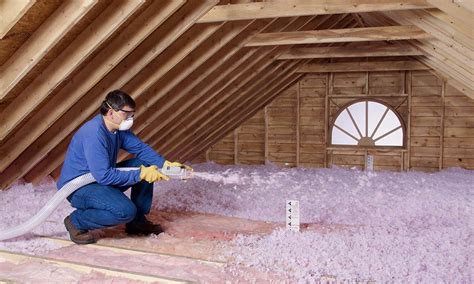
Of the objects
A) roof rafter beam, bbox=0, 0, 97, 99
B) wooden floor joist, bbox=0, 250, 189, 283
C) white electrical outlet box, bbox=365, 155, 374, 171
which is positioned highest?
roof rafter beam, bbox=0, 0, 97, 99

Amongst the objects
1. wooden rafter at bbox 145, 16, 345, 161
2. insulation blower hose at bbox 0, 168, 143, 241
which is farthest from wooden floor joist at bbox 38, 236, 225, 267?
wooden rafter at bbox 145, 16, 345, 161

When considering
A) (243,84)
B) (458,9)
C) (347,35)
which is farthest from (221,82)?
(458,9)

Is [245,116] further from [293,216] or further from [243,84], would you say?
[293,216]

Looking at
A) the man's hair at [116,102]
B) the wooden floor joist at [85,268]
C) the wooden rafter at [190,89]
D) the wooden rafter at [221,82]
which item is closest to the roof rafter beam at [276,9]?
the wooden rafter at [190,89]

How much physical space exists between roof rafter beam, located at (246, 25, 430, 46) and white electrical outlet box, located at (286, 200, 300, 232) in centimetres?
197

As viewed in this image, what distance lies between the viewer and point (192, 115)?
5.62 meters

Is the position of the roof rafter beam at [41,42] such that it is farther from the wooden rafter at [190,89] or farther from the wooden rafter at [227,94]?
the wooden rafter at [227,94]

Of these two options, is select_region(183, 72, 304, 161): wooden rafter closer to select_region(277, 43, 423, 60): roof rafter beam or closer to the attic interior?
the attic interior

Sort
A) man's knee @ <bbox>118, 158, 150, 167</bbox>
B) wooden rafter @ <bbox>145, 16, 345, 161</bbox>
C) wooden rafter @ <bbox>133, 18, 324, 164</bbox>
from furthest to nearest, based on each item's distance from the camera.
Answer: wooden rafter @ <bbox>145, 16, 345, 161</bbox>
wooden rafter @ <bbox>133, 18, 324, 164</bbox>
man's knee @ <bbox>118, 158, 150, 167</bbox>

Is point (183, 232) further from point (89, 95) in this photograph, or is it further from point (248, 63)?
point (248, 63)

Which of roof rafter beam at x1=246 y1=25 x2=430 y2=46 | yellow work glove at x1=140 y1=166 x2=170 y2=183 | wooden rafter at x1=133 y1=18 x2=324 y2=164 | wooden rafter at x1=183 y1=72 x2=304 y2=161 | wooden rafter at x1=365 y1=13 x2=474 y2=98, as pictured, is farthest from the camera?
wooden rafter at x1=183 y1=72 x2=304 y2=161

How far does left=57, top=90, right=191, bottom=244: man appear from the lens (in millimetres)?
2713

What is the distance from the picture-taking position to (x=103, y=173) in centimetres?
270

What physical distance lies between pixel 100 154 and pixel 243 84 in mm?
3031
